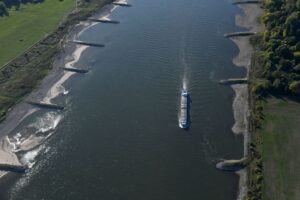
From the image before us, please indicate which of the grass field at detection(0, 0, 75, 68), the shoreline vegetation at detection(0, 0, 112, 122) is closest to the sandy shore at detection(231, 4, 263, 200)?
the shoreline vegetation at detection(0, 0, 112, 122)

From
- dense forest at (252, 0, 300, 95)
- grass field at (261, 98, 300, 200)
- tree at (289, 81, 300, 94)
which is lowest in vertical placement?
grass field at (261, 98, 300, 200)

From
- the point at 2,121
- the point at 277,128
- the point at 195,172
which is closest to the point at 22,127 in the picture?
the point at 2,121

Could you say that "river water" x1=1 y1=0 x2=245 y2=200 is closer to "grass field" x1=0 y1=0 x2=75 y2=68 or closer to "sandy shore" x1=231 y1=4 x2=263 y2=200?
"sandy shore" x1=231 y1=4 x2=263 y2=200

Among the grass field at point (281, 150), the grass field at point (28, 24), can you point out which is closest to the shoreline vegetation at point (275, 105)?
the grass field at point (281, 150)

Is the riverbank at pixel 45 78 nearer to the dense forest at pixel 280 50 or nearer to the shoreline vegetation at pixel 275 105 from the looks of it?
the shoreline vegetation at pixel 275 105

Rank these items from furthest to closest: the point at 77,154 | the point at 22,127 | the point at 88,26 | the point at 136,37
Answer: the point at 88,26
the point at 136,37
the point at 22,127
the point at 77,154

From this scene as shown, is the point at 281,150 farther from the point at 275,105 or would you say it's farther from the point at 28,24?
the point at 28,24

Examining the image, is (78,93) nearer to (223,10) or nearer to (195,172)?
(195,172)

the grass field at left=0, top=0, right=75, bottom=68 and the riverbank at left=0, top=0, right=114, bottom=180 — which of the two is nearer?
the riverbank at left=0, top=0, right=114, bottom=180
